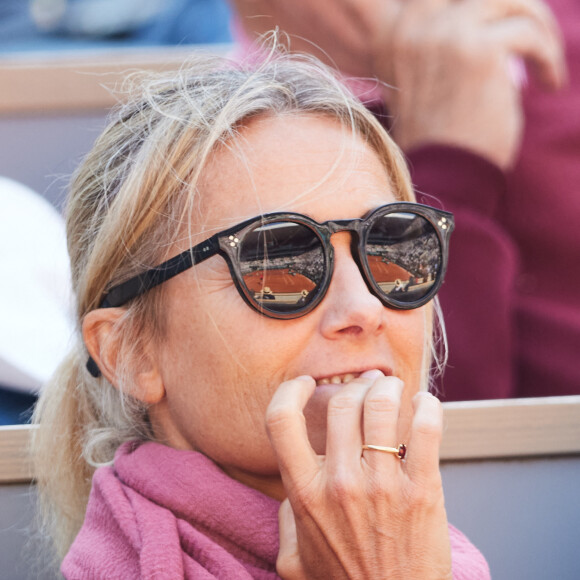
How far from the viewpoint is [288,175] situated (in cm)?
119

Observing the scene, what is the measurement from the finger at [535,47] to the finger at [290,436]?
156cm

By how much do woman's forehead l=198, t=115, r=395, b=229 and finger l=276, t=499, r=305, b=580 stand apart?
408 mm

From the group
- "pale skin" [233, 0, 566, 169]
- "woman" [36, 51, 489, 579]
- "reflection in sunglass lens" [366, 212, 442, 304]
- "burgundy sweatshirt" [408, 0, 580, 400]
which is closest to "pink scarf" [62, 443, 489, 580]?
"woman" [36, 51, 489, 579]

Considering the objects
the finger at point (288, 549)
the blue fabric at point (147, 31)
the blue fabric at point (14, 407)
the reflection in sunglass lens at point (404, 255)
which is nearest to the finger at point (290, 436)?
the finger at point (288, 549)

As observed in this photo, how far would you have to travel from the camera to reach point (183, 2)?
276 cm

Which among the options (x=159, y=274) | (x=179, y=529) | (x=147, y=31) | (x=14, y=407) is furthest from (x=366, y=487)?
(x=147, y=31)

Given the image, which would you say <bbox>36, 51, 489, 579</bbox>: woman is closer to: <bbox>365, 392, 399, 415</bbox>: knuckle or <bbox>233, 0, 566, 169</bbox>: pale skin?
<bbox>365, 392, 399, 415</bbox>: knuckle

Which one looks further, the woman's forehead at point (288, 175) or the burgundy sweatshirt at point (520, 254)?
the burgundy sweatshirt at point (520, 254)

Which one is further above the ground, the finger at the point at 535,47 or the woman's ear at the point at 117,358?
the finger at the point at 535,47

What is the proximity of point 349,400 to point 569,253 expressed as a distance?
4.17 ft

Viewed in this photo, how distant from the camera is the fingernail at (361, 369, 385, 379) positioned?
1.11 meters

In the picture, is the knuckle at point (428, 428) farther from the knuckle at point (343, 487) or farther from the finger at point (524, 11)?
the finger at point (524, 11)

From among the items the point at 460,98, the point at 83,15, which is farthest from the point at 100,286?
the point at 83,15

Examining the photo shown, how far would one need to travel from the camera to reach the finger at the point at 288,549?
1067 millimetres
